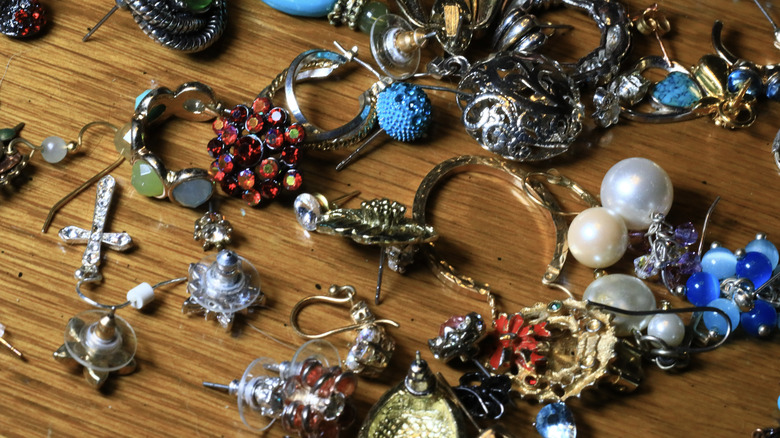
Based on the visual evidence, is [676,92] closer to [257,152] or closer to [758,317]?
[758,317]

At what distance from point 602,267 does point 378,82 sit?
0.48 metres

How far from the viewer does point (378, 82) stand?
144 cm

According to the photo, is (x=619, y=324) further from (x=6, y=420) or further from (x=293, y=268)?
(x=6, y=420)

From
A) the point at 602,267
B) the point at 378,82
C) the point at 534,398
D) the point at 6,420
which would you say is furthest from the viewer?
the point at 378,82

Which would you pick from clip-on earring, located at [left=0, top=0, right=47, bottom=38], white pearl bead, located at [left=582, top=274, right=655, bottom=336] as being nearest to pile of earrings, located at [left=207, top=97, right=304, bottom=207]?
clip-on earring, located at [left=0, top=0, right=47, bottom=38]

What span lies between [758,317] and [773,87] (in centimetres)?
48

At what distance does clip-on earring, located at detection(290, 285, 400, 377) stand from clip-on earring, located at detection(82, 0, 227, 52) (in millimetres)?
503

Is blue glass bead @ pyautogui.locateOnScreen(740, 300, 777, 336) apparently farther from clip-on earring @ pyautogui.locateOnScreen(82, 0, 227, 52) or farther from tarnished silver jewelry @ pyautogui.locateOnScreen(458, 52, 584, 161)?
clip-on earring @ pyautogui.locateOnScreen(82, 0, 227, 52)

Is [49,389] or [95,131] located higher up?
[95,131]

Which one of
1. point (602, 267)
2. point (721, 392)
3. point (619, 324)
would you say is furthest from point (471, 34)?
point (721, 392)

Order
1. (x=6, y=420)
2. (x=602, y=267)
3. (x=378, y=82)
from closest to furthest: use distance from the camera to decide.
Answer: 1. (x=6, y=420)
2. (x=602, y=267)
3. (x=378, y=82)

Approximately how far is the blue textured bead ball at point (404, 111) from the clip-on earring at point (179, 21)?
0.31m

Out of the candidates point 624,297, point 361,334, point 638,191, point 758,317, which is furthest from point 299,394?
point 758,317

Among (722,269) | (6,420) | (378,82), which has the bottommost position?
(6,420)
